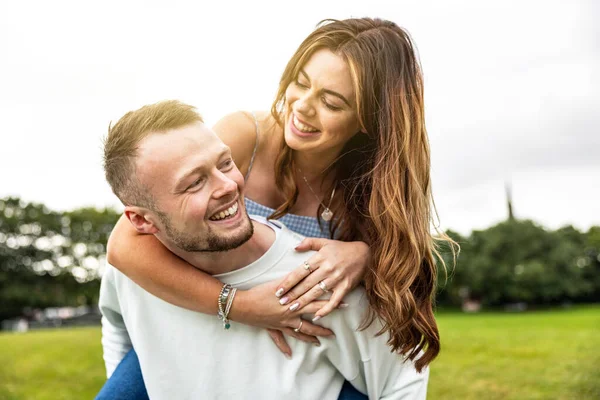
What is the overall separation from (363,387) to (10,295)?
1604 inches

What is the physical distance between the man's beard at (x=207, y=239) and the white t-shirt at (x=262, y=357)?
0.20 meters

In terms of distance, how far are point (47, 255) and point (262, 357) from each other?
44.2 meters

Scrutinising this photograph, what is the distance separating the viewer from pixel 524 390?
8.28 meters

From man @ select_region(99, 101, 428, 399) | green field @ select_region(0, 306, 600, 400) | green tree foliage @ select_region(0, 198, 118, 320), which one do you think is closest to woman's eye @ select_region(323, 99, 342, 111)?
man @ select_region(99, 101, 428, 399)

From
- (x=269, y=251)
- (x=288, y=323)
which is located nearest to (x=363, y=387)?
(x=288, y=323)

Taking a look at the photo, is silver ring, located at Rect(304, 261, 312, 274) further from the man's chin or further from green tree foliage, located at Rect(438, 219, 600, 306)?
green tree foliage, located at Rect(438, 219, 600, 306)

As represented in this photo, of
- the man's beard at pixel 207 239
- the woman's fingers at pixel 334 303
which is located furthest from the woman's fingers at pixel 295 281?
the man's beard at pixel 207 239

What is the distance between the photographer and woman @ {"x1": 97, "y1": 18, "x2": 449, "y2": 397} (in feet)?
8.66

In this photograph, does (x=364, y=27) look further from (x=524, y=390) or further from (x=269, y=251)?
(x=524, y=390)

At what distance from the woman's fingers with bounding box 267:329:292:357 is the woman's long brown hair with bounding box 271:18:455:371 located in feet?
1.11

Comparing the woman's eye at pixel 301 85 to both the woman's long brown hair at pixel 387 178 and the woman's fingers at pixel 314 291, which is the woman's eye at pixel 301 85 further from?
→ the woman's fingers at pixel 314 291

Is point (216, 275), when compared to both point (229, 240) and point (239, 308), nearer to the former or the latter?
point (239, 308)

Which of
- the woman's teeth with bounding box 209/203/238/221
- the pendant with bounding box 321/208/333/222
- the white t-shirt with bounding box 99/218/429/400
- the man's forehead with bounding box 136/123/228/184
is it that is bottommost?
the white t-shirt with bounding box 99/218/429/400

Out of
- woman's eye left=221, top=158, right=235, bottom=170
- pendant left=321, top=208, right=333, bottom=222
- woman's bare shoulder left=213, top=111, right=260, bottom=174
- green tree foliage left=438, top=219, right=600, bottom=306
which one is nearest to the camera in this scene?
woman's eye left=221, top=158, right=235, bottom=170
